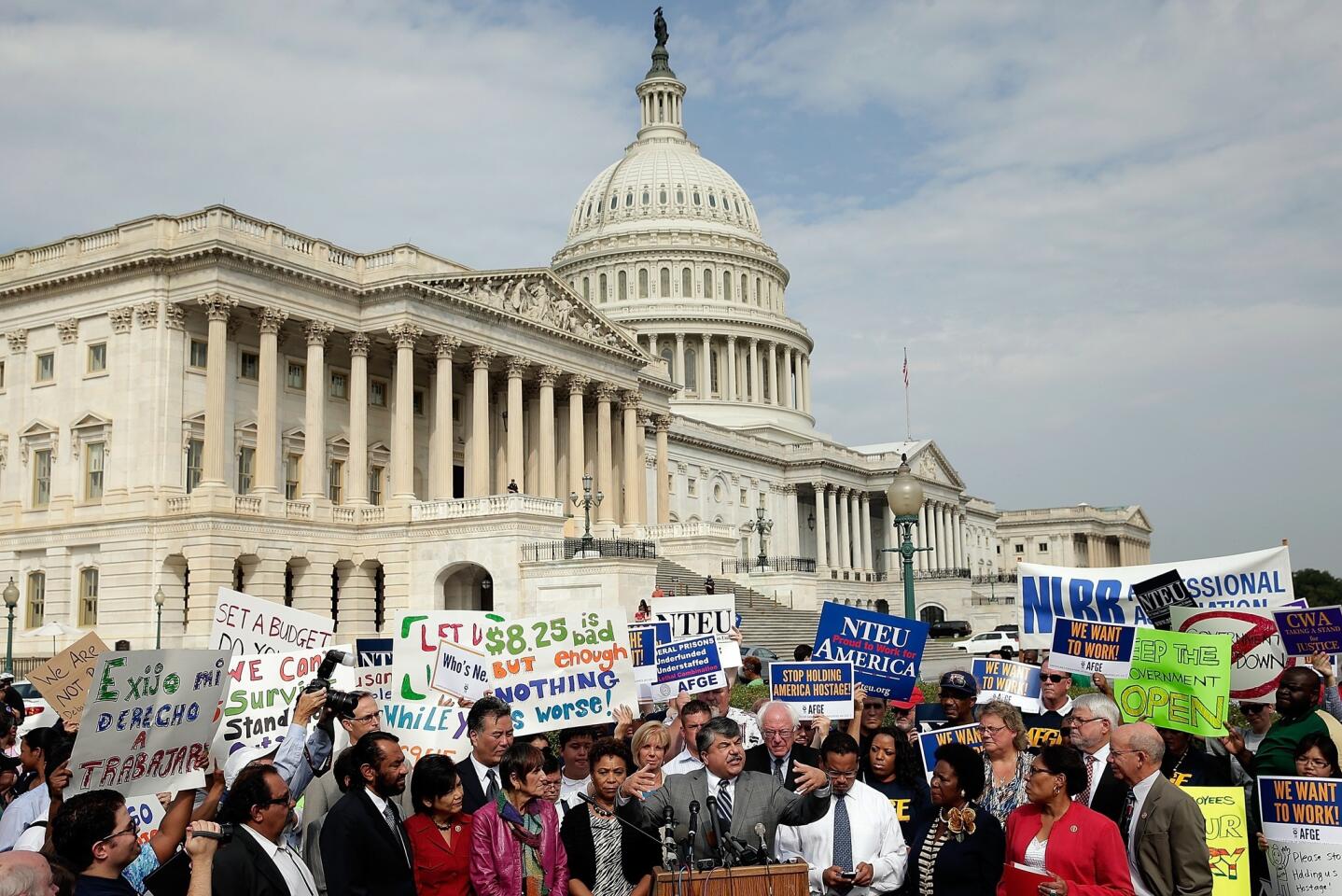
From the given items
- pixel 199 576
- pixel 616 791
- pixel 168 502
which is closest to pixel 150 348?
pixel 168 502

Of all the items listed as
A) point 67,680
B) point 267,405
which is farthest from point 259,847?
point 267,405

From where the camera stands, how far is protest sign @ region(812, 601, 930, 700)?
13.6 m

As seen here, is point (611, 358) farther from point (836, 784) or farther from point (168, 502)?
point (836, 784)

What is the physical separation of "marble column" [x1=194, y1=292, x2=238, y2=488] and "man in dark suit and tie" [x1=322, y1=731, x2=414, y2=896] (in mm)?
36950

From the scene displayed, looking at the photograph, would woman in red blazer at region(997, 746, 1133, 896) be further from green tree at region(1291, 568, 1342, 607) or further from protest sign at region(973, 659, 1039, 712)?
green tree at region(1291, 568, 1342, 607)

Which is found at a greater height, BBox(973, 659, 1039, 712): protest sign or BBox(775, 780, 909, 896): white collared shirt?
BBox(973, 659, 1039, 712): protest sign

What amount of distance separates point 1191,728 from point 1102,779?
1.69 metres

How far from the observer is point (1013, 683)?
13.6m

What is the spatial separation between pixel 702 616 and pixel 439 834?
10580mm

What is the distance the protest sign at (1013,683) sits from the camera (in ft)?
44.7

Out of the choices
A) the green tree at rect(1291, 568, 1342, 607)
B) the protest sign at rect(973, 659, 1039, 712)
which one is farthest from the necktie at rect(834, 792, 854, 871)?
the green tree at rect(1291, 568, 1342, 607)

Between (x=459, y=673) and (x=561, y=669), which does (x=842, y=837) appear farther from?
(x=459, y=673)

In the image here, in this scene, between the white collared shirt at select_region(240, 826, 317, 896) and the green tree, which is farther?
the green tree

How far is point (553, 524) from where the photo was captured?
48.7m
